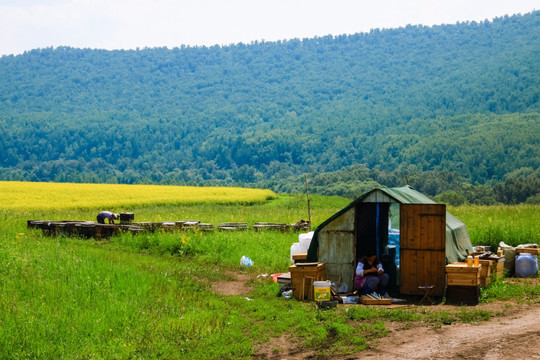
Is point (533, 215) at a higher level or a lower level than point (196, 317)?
higher

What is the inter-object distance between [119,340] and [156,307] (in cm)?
200

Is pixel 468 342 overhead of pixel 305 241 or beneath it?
beneath

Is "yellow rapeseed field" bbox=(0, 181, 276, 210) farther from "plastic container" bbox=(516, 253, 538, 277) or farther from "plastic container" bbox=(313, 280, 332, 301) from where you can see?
"plastic container" bbox=(516, 253, 538, 277)

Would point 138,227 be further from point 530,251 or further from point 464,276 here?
point 464,276

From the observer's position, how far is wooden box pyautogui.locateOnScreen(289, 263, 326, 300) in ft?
48.6

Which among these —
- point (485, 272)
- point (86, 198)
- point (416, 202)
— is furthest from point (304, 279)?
point (86, 198)

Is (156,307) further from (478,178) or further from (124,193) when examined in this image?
(478,178)

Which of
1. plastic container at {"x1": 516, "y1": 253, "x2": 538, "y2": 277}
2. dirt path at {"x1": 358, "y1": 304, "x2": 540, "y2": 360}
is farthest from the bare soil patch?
plastic container at {"x1": 516, "y1": 253, "x2": 538, "y2": 277}

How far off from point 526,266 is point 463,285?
13.7 ft

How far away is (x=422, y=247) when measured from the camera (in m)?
15.2

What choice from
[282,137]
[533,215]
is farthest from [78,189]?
[282,137]

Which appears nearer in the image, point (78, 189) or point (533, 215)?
point (533, 215)

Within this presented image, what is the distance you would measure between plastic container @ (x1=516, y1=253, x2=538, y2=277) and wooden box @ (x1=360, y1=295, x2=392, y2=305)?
16.5 ft

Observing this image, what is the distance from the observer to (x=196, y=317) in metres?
12.6
